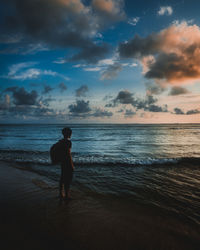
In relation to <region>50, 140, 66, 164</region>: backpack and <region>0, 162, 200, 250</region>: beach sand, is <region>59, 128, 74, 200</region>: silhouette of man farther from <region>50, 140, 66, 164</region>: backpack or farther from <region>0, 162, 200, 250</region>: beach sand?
<region>0, 162, 200, 250</region>: beach sand

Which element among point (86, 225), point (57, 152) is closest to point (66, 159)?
point (57, 152)

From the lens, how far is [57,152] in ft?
13.5

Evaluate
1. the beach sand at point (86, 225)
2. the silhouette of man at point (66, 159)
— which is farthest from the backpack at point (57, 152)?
the beach sand at point (86, 225)

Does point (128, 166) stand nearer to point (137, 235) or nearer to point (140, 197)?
point (140, 197)

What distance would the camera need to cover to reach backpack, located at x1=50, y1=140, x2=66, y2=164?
161 inches

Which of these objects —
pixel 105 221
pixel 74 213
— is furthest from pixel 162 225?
pixel 74 213

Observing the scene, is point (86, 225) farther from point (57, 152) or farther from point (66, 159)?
point (57, 152)

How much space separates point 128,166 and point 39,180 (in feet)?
19.2

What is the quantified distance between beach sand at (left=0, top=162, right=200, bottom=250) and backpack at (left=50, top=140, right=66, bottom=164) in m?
1.59

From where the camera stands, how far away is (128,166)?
377 inches

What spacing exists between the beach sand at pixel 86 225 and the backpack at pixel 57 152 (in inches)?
62.7

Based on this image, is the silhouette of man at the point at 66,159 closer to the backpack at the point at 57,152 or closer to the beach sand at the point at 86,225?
the backpack at the point at 57,152

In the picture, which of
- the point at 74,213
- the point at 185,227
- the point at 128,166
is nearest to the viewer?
the point at 185,227

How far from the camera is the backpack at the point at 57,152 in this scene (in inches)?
161
